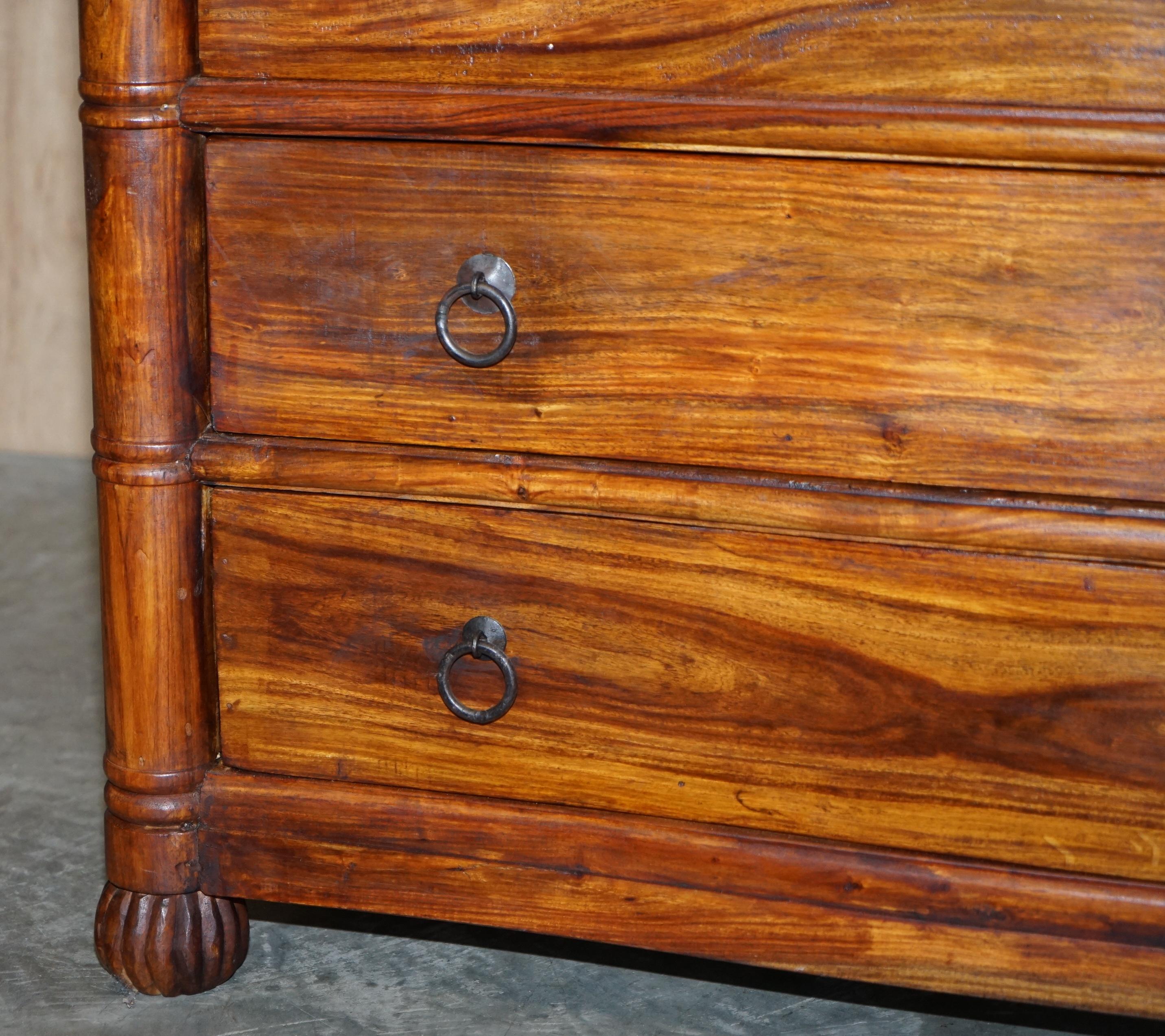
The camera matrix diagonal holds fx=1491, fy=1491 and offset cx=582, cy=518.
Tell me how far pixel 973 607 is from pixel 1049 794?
0.14 meters

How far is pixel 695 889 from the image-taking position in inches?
39.9

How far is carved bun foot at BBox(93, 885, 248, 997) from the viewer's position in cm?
111

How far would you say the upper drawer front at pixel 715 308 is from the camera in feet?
2.93

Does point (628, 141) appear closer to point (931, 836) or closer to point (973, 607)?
point (973, 607)

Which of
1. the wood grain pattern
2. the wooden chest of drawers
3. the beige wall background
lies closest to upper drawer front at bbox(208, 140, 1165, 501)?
the wooden chest of drawers

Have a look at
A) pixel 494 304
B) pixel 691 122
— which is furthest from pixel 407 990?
pixel 691 122

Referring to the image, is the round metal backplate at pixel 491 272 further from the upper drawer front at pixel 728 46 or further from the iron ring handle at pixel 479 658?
the iron ring handle at pixel 479 658

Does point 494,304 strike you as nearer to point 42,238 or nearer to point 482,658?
point 482,658

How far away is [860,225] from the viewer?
905 millimetres

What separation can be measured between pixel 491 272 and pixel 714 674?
30cm

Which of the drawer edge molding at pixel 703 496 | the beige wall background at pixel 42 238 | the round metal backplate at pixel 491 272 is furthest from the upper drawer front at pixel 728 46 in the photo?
the beige wall background at pixel 42 238

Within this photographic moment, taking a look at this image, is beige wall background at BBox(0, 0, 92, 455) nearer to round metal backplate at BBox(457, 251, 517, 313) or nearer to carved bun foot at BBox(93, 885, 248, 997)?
carved bun foot at BBox(93, 885, 248, 997)

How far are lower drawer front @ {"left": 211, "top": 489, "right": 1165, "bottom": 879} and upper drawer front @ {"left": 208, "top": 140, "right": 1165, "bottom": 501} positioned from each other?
0.20ft

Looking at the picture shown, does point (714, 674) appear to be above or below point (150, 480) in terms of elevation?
below
